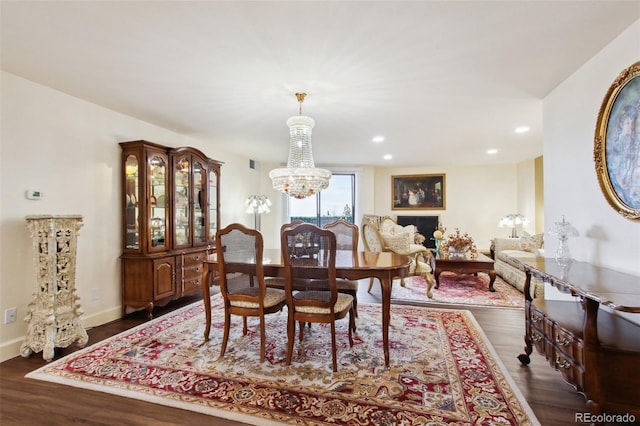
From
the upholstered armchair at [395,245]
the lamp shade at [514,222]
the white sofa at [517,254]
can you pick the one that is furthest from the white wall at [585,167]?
the lamp shade at [514,222]

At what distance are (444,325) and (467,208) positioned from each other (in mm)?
5076

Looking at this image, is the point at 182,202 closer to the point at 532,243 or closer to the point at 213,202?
the point at 213,202

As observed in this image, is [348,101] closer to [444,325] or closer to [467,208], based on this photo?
[444,325]

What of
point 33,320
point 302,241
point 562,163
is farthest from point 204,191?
point 562,163

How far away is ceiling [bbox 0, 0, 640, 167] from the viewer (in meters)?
1.74

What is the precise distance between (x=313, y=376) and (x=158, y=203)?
2822 millimetres

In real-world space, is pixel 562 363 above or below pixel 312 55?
below

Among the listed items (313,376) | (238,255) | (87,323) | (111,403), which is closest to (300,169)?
(238,255)

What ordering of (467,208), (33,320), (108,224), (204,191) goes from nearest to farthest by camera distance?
(33,320), (108,224), (204,191), (467,208)

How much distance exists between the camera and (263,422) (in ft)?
5.56

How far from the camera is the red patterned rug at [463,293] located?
4.00 metres

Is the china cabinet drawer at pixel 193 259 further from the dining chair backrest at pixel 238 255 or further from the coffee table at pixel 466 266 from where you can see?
the coffee table at pixel 466 266

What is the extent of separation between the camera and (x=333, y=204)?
7.68 meters

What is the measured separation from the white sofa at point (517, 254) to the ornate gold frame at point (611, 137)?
8.07ft
